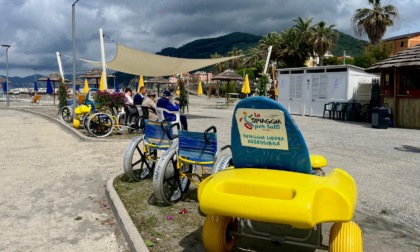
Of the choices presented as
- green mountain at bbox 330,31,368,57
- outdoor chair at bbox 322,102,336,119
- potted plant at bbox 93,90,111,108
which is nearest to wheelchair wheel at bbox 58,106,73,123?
potted plant at bbox 93,90,111,108

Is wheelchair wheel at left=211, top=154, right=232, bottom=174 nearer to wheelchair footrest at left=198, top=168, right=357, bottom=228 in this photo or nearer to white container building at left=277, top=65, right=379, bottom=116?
wheelchair footrest at left=198, top=168, right=357, bottom=228

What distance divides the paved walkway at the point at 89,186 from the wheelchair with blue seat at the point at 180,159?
0.73 metres

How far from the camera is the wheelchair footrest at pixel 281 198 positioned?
2469 mm

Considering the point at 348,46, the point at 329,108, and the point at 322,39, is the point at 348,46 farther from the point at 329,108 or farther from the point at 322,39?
the point at 329,108

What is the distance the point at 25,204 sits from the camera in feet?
15.9

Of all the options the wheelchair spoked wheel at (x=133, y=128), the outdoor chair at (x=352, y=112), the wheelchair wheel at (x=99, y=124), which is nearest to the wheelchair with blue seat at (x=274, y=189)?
the wheelchair wheel at (x=99, y=124)

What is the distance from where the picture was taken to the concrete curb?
342 centimetres

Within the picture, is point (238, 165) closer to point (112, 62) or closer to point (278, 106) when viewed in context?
point (278, 106)

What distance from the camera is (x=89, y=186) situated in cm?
574

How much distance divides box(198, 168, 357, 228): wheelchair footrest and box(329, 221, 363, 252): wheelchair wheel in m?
0.19

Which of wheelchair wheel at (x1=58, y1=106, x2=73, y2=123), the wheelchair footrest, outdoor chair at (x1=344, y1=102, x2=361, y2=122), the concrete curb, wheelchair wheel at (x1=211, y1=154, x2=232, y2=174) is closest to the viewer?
the wheelchair footrest

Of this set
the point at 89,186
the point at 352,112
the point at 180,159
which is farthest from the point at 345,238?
the point at 352,112

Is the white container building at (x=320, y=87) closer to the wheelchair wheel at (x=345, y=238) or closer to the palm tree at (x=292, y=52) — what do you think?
the wheelchair wheel at (x=345, y=238)

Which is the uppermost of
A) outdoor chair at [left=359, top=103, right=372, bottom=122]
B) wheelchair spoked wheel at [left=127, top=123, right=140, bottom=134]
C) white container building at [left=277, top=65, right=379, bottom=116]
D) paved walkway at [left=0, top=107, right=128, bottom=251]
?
white container building at [left=277, top=65, right=379, bottom=116]
